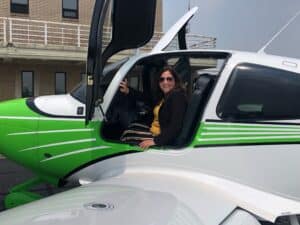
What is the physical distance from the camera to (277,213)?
166 inches

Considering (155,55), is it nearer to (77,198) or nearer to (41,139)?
(41,139)

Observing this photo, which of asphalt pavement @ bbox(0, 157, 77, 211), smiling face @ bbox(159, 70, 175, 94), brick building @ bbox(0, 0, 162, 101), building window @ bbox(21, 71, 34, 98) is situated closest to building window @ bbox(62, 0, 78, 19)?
brick building @ bbox(0, 0, 162, 101)

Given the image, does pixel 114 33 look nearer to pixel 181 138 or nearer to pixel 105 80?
pixel 105 80

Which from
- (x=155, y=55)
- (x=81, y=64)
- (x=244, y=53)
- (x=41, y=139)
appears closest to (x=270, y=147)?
(x=244, y=53)

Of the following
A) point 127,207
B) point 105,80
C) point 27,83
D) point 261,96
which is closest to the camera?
point 127,207

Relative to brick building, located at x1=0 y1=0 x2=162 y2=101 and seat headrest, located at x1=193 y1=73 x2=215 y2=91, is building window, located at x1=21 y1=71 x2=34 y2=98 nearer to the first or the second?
brick building, located at x1=0 y1=0 x2=162 y2=101

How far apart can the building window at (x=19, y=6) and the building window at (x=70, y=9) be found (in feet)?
5.77

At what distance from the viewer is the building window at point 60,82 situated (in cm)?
2414

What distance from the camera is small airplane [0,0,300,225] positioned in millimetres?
4074

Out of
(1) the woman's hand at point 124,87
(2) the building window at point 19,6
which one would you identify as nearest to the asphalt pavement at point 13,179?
(1) the woman's hand at point 124,87

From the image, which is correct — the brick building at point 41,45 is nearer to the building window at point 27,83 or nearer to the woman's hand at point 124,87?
the building window at point 27,83

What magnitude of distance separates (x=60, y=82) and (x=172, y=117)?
66.3ft

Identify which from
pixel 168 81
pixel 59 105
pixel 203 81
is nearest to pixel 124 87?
pixel 168 81

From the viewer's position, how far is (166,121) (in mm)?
4758
